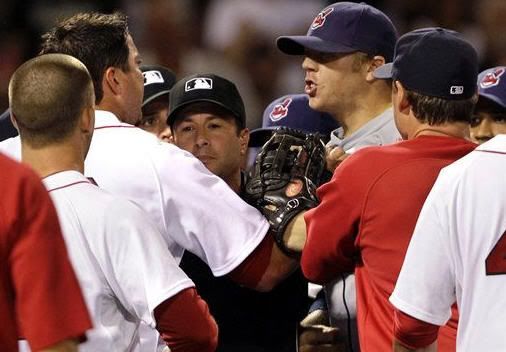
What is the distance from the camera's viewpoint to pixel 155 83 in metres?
5.05

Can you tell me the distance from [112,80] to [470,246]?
1443mm

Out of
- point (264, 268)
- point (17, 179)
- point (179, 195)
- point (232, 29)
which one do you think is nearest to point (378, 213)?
point (264, 268)

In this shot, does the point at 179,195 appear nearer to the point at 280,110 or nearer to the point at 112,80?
the point at 112,80

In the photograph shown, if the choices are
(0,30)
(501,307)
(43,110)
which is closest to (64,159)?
(43,110)

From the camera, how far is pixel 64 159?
9.49 ft

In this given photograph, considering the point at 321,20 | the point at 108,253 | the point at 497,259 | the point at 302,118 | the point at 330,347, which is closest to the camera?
the point at 497,259

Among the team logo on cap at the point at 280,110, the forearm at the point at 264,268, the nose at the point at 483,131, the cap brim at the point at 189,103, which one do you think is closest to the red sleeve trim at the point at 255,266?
the forearm at the point at 264,268

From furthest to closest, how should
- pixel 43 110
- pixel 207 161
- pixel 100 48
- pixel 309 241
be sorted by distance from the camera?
1. pixel 207 161
2. pixel 100 48
3. pixel 309 241
4. pixel 43 110

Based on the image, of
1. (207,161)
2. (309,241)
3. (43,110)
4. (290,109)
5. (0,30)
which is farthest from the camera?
(0,30)

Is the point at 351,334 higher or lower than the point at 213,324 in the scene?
lower

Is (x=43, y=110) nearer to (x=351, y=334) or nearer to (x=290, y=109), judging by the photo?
(x=351, y=334)

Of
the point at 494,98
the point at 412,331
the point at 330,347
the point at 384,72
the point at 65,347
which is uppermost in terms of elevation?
the point at 384,72

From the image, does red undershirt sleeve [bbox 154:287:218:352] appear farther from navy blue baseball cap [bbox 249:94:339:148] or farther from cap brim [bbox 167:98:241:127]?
navy blue baseball cap [bbox 249:94:339:148]

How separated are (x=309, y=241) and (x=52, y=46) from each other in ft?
3.62
